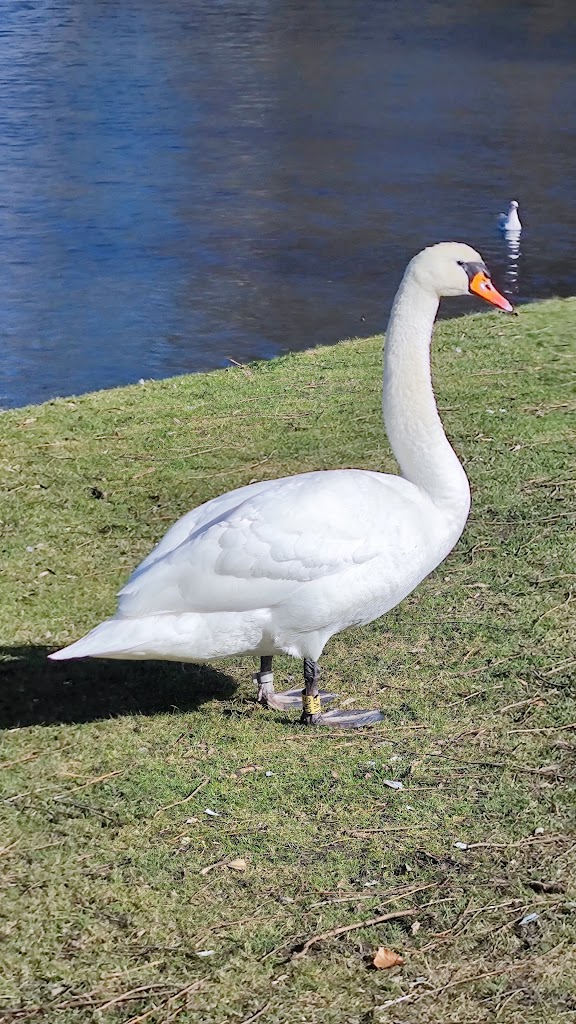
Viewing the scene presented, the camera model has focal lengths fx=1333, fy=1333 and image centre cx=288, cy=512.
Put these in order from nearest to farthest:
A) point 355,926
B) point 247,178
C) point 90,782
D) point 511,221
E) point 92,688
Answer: point 355,926 < point 90,782 < point 92,688 < point 511,221 < point 247,178

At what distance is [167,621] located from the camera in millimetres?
3980

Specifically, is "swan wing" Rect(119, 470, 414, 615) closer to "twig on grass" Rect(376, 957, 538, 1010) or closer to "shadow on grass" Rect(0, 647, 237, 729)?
"shadow on grass" Rect(0, 647, 237, 729)

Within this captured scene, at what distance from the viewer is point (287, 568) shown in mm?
4012

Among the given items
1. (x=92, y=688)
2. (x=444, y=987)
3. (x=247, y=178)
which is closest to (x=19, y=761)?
(x=92, y=688)

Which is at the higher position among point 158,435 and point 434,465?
point 434,465

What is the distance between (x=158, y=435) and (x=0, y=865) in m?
3.64

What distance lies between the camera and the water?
37.8ft

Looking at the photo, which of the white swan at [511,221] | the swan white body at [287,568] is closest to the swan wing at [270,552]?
the swan white body at [287,568]

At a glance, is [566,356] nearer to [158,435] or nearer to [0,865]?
[158,435]

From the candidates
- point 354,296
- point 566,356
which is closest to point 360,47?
point 354,296

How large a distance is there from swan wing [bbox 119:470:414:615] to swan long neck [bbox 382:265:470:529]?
24 cm

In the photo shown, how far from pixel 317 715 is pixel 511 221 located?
405 inches

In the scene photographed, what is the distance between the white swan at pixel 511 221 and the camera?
44.7 feet

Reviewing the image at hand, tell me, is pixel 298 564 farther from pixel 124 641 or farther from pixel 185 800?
pixel 185 800
